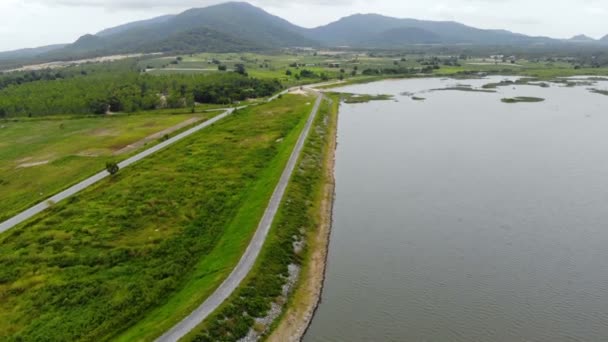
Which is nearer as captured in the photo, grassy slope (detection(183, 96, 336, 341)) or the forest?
grassy slope (detection(183, 96, 336, 341))

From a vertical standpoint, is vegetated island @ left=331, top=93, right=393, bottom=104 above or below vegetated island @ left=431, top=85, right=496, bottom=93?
below

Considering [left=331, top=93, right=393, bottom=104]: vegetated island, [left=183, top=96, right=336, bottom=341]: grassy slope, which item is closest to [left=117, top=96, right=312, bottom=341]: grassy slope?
[left=183, top=96, right=336, bottom=341]: grassy slope

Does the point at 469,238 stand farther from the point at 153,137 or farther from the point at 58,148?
the point at 58,148

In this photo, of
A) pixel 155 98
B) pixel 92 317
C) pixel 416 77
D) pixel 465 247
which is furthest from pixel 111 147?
pixel 416 77

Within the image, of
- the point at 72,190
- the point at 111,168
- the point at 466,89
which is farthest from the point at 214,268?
the point at 466,89

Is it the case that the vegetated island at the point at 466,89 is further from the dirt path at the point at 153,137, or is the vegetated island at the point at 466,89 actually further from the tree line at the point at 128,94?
the dirt path at the point at 153,137

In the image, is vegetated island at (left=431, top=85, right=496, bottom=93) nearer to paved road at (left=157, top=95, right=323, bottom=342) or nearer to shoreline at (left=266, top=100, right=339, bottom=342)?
paved road at (left=157, top=95, right=323, bottom=342)
